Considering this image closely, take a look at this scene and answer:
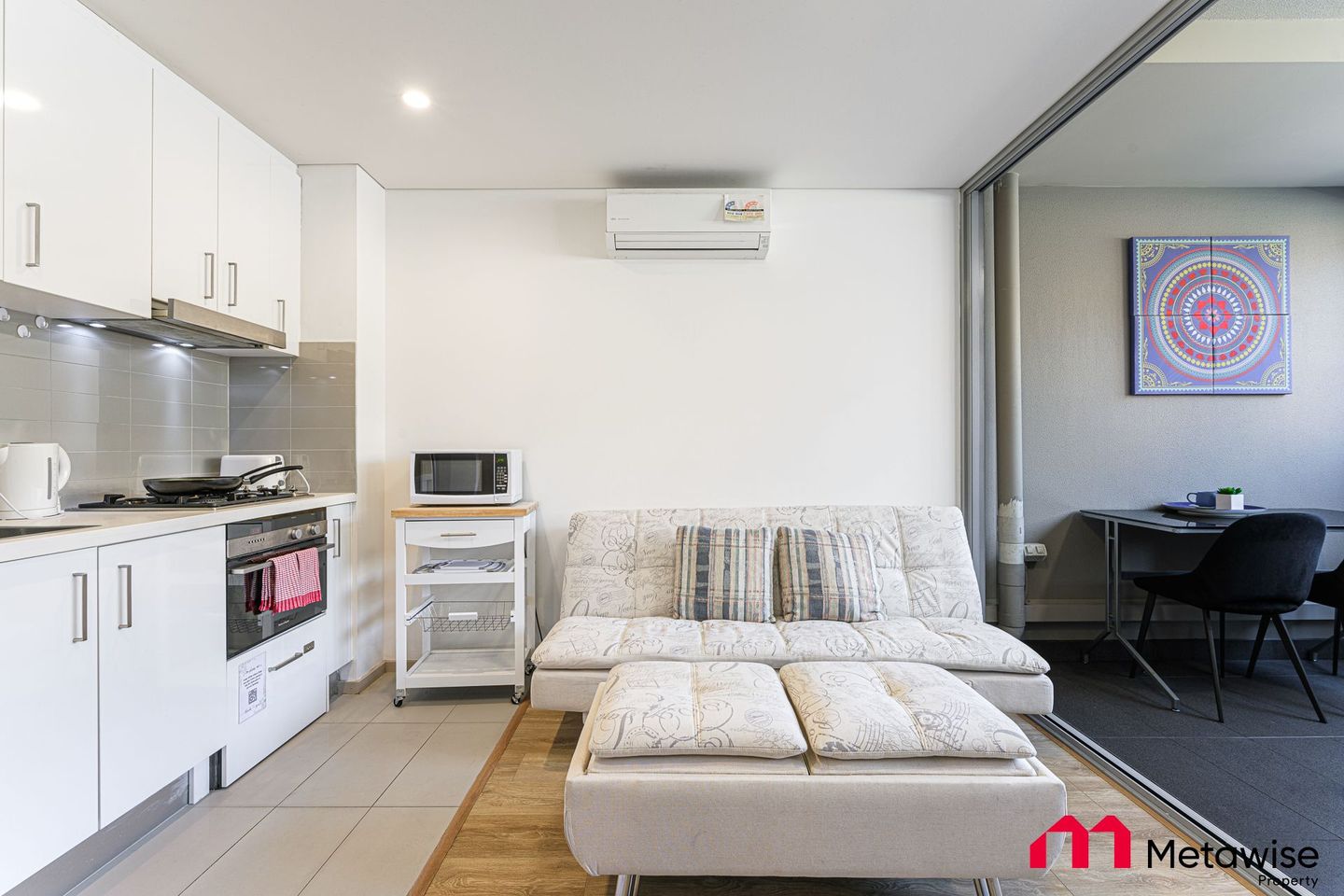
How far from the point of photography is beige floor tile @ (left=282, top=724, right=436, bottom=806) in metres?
2.05

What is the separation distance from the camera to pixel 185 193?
227 cm

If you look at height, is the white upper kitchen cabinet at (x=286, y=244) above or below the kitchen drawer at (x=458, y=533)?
above

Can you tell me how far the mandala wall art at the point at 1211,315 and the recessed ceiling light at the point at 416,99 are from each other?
9.92 ft

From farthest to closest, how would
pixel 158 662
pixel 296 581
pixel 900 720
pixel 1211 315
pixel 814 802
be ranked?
pixel 1211 315 < pixel 296 581 < pixel 158 662 < pixel 900 720 < pixel 814 802

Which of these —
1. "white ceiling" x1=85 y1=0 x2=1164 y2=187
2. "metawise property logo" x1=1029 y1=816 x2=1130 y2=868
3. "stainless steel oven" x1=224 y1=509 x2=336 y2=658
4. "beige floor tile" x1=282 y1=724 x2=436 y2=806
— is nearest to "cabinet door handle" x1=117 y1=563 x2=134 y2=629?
"stainless steel oven" x1=224 y1=509 x2=336 y2=658

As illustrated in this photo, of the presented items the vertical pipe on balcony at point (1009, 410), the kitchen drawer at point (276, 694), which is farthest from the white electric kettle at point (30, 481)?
the vertical pipe on balcony at point (1009, 410)

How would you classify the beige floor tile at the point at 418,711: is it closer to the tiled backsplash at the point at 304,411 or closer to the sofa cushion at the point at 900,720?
the tiled backsplash at the point at 304,411

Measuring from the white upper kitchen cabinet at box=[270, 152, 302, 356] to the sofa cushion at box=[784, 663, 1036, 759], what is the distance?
2.67m

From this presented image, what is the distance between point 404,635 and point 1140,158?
148 inches

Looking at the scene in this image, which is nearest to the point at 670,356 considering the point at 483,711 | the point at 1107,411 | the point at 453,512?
the point at 453,512

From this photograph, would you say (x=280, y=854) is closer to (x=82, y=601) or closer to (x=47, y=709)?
(x=47, y=709)

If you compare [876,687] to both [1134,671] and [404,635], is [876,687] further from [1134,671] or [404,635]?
[404,635]

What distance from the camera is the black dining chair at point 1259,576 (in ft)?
6.81

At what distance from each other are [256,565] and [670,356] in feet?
6.54
